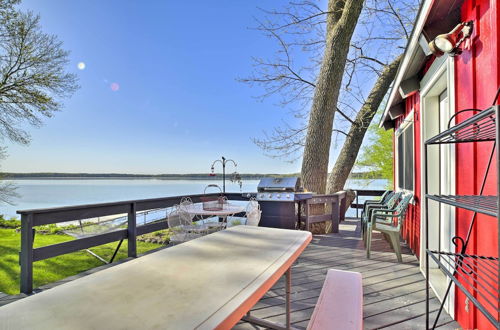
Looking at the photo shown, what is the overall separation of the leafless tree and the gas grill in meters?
2.83

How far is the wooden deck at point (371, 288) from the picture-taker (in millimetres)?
2104

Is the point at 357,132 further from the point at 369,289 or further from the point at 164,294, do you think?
the point at 164,294

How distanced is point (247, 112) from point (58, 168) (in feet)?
43.8

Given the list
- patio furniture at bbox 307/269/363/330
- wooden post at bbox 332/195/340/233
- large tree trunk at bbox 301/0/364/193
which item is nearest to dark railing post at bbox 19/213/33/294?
patio furniture at bbox 307/269/363/330

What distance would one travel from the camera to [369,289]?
2.67 metres

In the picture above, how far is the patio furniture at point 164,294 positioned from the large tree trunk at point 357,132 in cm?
608

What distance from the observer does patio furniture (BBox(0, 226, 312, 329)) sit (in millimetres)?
724

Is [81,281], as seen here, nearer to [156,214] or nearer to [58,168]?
[156,214]

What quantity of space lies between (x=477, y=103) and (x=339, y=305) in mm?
1640

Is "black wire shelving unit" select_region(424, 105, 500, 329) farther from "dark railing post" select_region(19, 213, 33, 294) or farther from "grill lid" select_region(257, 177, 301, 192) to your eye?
"dark railing post" select_region(19, 213, 33, 294)

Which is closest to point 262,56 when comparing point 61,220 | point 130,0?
point 130,0

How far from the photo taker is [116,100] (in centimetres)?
1513

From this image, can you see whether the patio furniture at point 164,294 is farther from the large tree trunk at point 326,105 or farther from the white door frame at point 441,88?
the large tree trunk at point 326,105

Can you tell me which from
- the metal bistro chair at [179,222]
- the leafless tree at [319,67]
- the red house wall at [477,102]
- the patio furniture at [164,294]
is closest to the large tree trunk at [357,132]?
the leafless tree at [319,67]
